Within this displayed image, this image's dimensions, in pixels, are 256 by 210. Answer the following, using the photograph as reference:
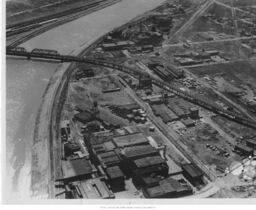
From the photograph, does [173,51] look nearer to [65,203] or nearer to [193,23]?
[193,23]

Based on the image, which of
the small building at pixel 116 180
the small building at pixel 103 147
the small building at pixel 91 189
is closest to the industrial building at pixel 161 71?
the small building at pixel 103 147

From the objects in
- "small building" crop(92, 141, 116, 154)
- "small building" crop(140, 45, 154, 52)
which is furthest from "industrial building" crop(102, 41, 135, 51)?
"small building" crop(92, 141, 116, 154)

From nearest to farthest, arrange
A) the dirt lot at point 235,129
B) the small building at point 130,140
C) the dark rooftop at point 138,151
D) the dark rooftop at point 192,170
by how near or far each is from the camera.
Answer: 1. the dark rooftop at point 192,170
2. the dark rooftop at point 138,151
3. the small building at point 130,140
4. the dirt lot at point 235,129

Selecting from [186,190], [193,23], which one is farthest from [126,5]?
[186,190]

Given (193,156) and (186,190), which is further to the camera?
(193,156)

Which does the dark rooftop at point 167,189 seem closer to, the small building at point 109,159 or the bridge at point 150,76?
the small building at point 109,159

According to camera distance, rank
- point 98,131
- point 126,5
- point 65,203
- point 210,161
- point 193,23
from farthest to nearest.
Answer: point 126,5 → point 193,23 → point 98,131 → point 210,161 → point 65,203

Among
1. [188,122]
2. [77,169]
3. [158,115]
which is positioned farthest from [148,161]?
[158,115]
